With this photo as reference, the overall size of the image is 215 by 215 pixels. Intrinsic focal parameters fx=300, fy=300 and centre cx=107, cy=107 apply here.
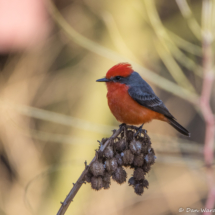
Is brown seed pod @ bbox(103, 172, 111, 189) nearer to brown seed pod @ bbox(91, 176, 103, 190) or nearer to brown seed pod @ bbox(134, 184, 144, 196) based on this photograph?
brown seed pod @ bbox(91, 176, 103, 190)

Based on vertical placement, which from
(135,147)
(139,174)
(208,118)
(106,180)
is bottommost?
(106,180)

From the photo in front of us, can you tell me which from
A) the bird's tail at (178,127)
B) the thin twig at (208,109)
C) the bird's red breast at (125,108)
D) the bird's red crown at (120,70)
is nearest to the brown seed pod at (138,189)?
the thin twig at (208,109)

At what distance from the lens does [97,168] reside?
171cm

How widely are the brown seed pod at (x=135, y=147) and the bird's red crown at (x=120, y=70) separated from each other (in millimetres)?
1376

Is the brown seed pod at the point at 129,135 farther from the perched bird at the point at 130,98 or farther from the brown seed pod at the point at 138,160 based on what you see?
the perched bird at the point at 130,98

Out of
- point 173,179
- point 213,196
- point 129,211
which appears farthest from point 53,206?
point 213,196

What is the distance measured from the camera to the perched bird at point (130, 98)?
2.97 meters

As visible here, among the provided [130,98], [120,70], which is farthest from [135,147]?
[120,70]

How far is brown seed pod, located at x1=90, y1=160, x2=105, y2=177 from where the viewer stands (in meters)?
1.70

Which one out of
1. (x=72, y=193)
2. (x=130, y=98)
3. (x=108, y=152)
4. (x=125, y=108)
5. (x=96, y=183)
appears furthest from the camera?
(x=130, y=98)

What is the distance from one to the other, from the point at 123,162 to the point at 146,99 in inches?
57.5

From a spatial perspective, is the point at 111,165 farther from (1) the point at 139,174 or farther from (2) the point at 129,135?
(2) the point at 129,135

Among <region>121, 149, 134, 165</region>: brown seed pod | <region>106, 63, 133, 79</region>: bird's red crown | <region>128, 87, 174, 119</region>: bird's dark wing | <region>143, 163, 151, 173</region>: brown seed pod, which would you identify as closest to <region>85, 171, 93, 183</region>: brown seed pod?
<region>121, 149, 134, 165</region>: brown seed pod

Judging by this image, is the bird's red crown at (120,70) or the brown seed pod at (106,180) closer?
the brown seed pod at (106,180)
